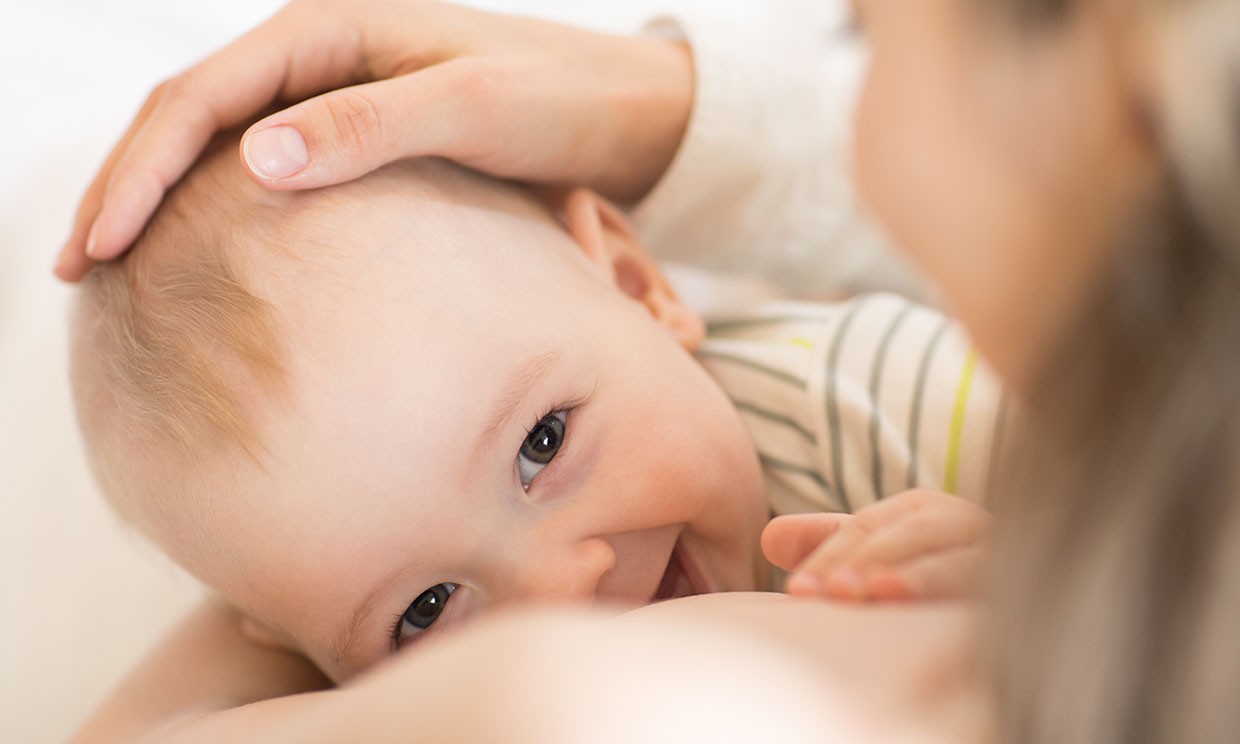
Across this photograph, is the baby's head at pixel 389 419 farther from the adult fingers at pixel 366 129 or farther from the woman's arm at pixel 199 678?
the woman's arm at pixel 199 678

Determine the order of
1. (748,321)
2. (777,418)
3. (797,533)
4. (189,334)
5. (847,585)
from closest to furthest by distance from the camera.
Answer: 1. (847,585)
2. (797,533)
3. (189,334)
4. (777,418)
5. (748,321)

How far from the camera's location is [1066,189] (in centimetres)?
40

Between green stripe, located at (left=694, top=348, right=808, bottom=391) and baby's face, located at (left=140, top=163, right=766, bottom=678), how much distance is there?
0.51 feet

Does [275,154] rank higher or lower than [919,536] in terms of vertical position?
higher

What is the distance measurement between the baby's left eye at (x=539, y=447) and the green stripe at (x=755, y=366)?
289 millimetres

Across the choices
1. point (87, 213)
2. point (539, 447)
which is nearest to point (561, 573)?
point (539, 447)

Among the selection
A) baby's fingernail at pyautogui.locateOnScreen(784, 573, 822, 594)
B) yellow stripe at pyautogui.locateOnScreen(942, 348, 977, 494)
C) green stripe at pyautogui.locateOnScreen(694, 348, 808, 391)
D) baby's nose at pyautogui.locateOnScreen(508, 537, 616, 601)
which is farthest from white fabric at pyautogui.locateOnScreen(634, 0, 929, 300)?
baby's fingernail at pyautogui.locateOnScreen(784, 573, 822, 594)

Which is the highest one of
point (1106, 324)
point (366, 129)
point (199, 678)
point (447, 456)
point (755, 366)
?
point (366, 129)

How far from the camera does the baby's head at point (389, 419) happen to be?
0.73 meters

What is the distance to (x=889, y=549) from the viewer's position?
58 cm

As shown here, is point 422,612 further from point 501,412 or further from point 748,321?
point 748,321

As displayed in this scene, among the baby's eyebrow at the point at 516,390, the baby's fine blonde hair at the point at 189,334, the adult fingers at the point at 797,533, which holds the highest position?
the baby's fine blonde hair at the point at 189,334

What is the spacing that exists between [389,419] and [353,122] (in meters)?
0.26

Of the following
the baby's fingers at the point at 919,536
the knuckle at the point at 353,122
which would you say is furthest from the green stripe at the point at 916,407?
the knuckle at the point at 353,122
